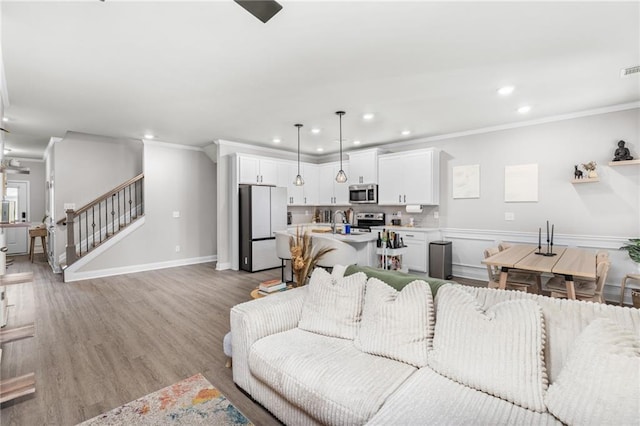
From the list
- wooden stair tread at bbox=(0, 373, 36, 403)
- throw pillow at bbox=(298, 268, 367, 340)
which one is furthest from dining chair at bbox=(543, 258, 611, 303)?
wooden stair tread at bbox=(0, 373, 36, 403)

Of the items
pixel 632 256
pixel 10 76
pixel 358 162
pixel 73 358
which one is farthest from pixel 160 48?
pixel 632 256

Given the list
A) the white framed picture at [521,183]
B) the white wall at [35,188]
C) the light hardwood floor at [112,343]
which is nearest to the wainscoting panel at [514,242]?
the white framed picture at [521,183]

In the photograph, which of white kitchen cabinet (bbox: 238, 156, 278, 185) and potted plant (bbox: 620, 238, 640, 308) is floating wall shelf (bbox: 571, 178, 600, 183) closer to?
potted plant (bbox: 620, 238, 640, 308)

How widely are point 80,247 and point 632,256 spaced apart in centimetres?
874

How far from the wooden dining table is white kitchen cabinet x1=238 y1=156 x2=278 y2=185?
15.7ft

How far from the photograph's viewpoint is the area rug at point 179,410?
197 cm

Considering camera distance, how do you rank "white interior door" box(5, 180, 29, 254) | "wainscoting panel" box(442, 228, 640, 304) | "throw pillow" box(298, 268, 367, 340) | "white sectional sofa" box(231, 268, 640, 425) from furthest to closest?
"white interior door" box(5, 180, 29, 254)
"wainscoting panel" box(442, 228, 640, 304)
"throw pillow" box(298, 268, 367, 340)
"white sectional sofa" box(231, 268, 640, 425)

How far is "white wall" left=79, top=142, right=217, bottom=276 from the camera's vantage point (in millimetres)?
6211

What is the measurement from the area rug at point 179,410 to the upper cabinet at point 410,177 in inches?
193

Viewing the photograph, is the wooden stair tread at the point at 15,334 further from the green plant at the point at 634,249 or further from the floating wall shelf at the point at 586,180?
the floating wall shelf at the point at 586,180

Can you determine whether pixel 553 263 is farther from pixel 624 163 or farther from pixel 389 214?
pixel 389 214

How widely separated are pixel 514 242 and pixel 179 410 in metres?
5.29

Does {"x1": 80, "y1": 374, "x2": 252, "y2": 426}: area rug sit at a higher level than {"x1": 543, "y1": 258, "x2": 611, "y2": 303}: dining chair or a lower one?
lower

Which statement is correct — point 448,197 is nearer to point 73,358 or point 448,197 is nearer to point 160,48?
point 160,48
